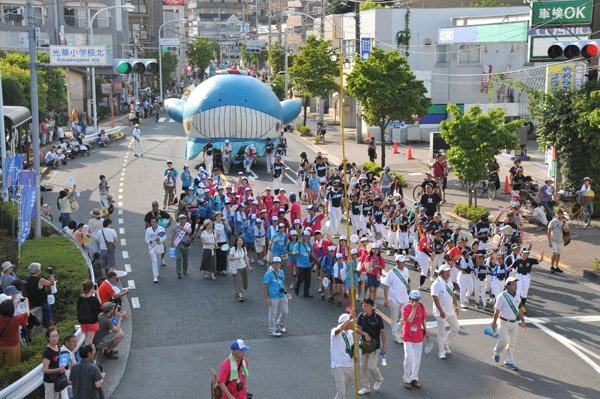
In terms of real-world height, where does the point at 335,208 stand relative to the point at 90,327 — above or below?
above

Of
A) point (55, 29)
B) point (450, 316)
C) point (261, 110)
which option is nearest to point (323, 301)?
point (450, 316)

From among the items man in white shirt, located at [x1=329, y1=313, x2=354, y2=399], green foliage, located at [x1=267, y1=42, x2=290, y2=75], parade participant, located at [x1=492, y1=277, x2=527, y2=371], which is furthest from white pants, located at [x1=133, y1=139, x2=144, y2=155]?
green foliage, located at [x1=267, y1=42, x2=290, y2=75]

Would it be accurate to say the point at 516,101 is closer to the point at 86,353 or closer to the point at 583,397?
the point at 583,397

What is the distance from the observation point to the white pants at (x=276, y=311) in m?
14.5

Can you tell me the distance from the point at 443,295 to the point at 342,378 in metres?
3.06

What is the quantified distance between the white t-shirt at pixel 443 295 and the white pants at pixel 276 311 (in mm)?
2819

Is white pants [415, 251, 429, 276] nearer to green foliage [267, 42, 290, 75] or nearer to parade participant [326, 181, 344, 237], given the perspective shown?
parade participant [326, 181, 344, 237]

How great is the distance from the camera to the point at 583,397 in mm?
12078

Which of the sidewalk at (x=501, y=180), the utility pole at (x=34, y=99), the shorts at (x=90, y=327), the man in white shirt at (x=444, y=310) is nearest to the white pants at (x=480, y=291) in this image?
the man in white shirt at (x=444, y=310)

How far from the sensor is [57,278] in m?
15.5

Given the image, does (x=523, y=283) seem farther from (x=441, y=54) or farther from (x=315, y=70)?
(x=315, y=70)

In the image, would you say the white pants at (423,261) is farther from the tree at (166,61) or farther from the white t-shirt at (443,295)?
the tree at (166,61)

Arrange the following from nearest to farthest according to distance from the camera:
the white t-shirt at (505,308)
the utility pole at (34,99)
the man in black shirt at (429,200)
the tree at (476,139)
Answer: the white t-shirt at (505,308)
the utility pole at (34,99)
the man in black shirt at (429,200)
the tree at (476,139)

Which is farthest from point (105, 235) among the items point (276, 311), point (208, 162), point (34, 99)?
point (208, 162)
